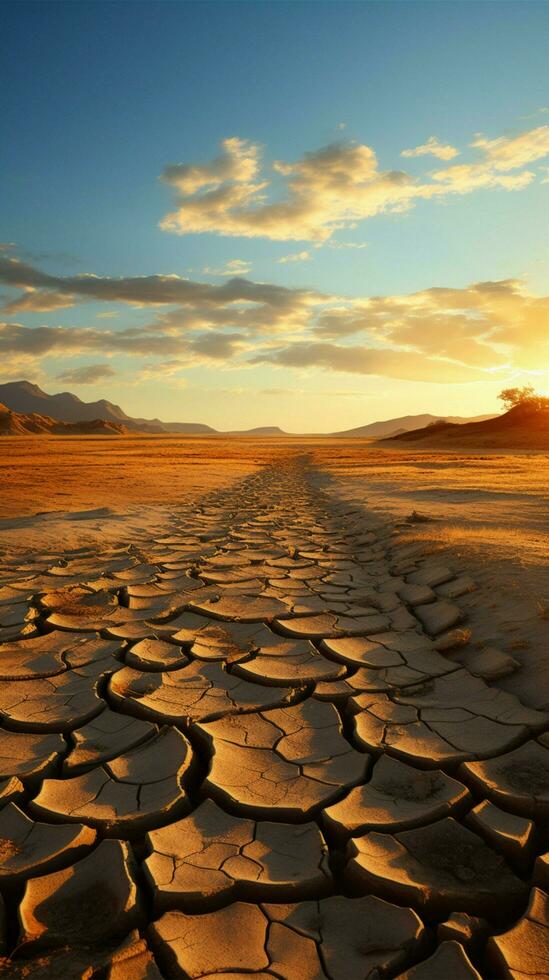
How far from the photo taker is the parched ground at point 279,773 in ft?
3.47

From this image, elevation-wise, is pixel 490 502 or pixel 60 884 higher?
pixel 490 502

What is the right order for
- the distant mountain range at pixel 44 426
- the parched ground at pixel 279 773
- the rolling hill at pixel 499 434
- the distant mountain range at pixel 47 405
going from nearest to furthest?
the parched ground at pixel 279 773
the rolling hill at pixel 499 434
the distant mountain range at pixel 44 426
the distant mountain range at pixel 47 405

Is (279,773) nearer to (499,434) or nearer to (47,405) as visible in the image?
(499,434)

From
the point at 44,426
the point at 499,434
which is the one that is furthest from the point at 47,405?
the point at 499,434

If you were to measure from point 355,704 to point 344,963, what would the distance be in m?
1.03

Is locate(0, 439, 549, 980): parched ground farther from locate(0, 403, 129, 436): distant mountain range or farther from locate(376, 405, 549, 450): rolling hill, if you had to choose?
locate(0, 403, 129, 436): distant mountain range

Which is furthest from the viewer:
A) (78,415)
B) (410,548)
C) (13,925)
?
(78,415)

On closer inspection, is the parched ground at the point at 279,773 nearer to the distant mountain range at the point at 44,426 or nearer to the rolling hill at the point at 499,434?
the rolling hill at the point at 499,434

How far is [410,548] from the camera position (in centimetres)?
427

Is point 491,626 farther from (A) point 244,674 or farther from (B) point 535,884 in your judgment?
(B) point 535,884

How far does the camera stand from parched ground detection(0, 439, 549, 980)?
1.06 metres

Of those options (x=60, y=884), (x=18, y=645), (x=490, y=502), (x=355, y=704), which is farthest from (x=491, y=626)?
(x=490, y=502)

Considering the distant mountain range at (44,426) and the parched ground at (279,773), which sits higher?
the distant mountain range at (44,426)

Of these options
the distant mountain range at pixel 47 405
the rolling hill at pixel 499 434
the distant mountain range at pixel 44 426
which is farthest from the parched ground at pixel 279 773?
the distant mountain range at pixel 47 405
